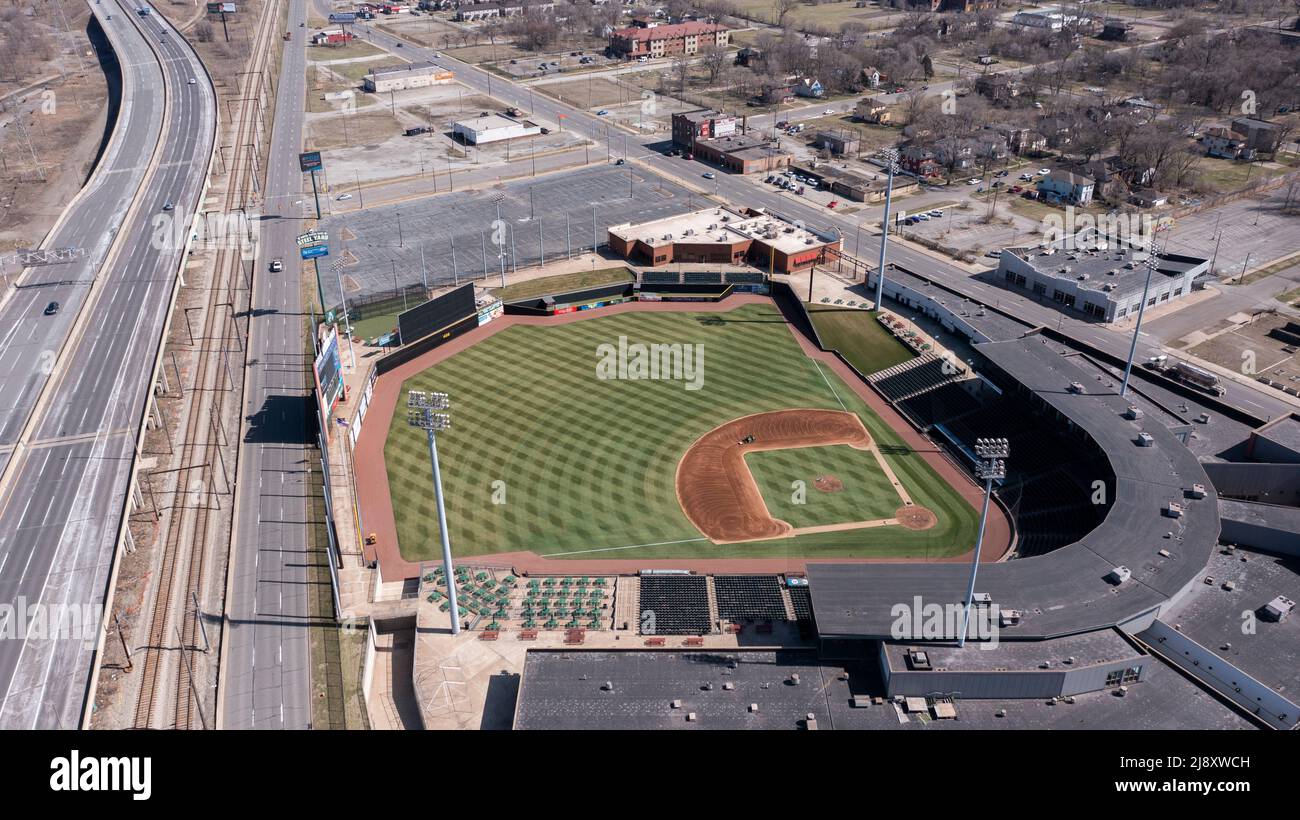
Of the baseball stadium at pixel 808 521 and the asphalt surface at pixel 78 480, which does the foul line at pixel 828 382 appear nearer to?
the baseball stadium at pixel 808 521

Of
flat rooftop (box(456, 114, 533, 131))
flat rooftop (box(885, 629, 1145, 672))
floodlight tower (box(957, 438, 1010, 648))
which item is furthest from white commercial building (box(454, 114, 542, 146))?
flat rooftop (box(885, 629, 1145, 672))

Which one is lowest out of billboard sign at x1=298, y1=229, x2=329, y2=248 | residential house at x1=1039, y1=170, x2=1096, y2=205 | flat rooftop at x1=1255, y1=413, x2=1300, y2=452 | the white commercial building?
flat rooftop at x1=1255, y1=413, x2=1300, y2=452

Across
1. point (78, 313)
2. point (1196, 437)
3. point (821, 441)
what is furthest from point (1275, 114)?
point (78, 313)

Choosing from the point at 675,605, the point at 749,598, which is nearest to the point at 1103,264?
the point at 749,598

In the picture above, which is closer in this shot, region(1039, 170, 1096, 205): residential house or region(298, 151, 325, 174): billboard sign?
Answer: region(298, 151, 325, 174): billboard sign

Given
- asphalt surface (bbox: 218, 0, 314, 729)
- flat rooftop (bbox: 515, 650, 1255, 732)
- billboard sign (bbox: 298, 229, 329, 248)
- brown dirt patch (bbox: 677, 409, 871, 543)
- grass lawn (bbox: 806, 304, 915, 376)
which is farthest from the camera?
billboard sign (bbox: 298, 229, 329, 248)

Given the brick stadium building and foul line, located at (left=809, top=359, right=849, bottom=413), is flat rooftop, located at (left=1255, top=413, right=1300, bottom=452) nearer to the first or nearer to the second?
foul line, located at (left=809, top=359, right=849, bottom=413)

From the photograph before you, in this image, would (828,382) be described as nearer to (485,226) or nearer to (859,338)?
(859,338)
